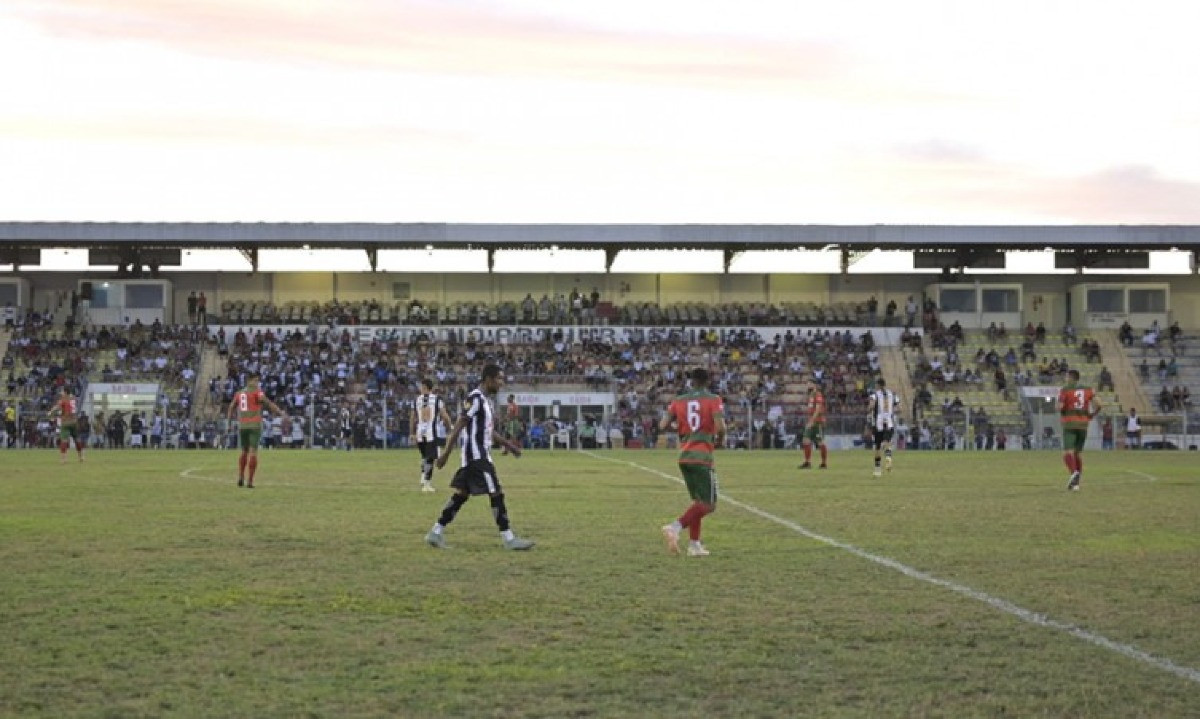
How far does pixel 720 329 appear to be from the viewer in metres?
77.2

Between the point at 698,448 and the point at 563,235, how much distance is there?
200ft

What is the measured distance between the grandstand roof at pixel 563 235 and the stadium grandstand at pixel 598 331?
109 millimetres

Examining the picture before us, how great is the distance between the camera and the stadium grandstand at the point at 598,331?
65.1 metres

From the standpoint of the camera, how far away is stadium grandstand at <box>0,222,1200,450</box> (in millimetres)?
65062

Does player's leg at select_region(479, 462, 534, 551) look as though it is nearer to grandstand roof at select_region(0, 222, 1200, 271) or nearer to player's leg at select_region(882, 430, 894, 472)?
player's leg at select_region(882, 430, 894, 472)

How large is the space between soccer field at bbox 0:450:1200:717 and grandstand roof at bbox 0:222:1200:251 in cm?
5329

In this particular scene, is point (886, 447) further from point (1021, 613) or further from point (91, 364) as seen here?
point (91, 364)

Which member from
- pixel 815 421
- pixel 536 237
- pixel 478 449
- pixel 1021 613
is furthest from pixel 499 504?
pixel 536 237

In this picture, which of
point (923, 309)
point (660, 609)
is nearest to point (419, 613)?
point (660, 609)

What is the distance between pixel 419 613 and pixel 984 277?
74.0m

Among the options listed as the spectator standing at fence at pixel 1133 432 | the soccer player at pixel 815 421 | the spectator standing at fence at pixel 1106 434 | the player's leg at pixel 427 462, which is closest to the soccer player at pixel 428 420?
the player's leg at pixel 427 462

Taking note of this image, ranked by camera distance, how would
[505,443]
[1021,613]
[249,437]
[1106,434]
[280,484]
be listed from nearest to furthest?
[1021,613]
[505,443]
[249,437]
[280,484]
[1106,434]

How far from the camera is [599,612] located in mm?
12023

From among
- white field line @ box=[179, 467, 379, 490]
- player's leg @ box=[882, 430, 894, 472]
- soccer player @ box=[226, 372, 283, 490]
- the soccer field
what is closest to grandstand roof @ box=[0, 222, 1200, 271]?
player's leg @ box=[882, 430, 894, 472]
